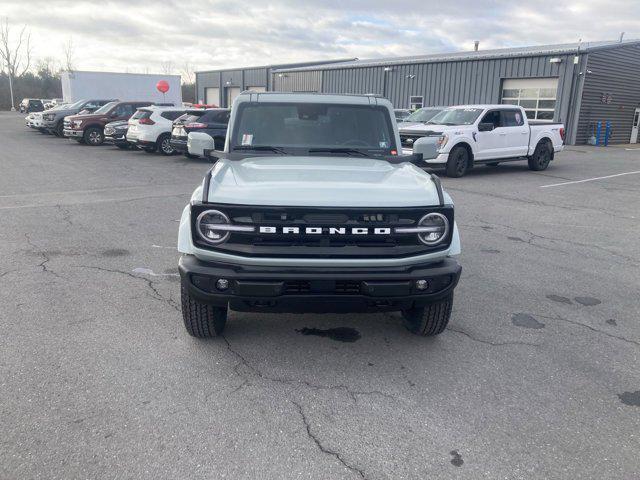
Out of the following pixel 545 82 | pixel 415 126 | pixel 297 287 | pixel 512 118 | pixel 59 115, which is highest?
pixel 545 82

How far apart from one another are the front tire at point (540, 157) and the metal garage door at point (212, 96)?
46.1 metres

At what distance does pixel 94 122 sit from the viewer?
70.0 ft

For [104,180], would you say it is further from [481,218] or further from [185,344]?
[185,344]

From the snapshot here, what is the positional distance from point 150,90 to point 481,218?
30840 millimetres

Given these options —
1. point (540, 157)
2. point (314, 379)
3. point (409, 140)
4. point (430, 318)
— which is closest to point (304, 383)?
point (314, 379)

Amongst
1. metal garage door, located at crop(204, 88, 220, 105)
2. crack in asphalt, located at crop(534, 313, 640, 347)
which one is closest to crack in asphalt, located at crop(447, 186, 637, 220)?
crack in asphalt, located at crop(534, 313, 640, 347)

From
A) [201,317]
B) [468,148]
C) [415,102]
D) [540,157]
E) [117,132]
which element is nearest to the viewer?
[201,317]

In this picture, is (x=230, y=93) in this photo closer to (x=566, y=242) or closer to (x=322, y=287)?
(x=566, y=242)

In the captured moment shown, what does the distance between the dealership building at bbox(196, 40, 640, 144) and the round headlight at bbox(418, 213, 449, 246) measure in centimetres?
2286

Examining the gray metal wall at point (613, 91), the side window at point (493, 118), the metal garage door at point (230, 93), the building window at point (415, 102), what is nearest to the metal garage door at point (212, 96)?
the metal garage door at point (230, 93)

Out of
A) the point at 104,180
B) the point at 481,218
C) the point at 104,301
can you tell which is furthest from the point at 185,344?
the point at 104,180

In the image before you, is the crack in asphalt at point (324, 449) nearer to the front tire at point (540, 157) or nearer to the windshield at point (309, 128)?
the windshield at point (309, 128)

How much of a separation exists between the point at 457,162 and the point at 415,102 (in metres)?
19.0

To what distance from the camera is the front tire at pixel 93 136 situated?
21344mm
